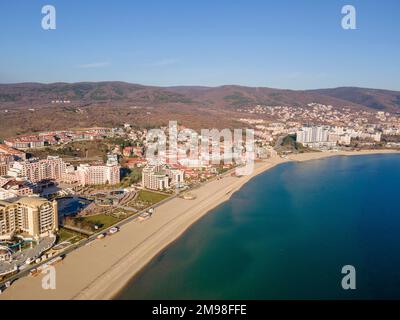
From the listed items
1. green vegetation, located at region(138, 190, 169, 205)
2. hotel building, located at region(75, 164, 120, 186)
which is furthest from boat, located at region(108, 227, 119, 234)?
hotel building, located at region(75, 164, 120, 186)

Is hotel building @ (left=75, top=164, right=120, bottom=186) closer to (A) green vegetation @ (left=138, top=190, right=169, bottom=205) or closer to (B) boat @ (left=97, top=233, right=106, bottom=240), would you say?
(A) green vegetation @ (left=138, top=190, right=169, bottom=205)

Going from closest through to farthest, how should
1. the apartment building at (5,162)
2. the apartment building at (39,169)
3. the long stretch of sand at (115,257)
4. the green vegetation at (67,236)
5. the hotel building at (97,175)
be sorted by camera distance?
1. the long stretch of sand at (115,257)
2. the green vegetation at (67,236)
3. the apartment building at (39,169)
4. the hotel building at (97,175)
5. the apartment building at (5,162)

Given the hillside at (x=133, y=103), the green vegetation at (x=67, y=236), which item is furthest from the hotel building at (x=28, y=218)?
the hillside at (x=133, y=103)

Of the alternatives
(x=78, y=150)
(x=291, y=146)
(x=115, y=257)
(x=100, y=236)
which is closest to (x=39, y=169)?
(x=78, y=150)

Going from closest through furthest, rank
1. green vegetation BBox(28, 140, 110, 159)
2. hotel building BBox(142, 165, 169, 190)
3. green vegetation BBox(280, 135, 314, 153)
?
1. hotel building BBox(142, 165, 169, 190)
2. green vegetation BBox(28, 140, 110, 159)
3. green vegetation BBox(280, 135, 314, 153)

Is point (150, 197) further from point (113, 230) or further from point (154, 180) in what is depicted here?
point (113, 230)

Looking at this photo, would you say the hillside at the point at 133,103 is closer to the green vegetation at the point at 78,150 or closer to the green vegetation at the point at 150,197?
the green vegetation at the point at 78,150
